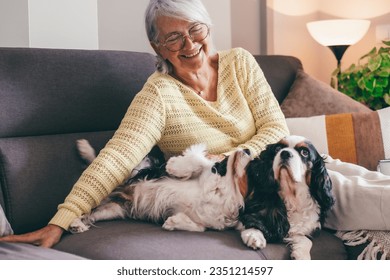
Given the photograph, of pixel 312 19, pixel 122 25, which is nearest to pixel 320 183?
pixel 122 25

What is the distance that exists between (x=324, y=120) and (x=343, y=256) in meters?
0.61

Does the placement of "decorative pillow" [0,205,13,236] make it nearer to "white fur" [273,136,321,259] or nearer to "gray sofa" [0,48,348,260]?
"gray sofa" [0,48,348,260]

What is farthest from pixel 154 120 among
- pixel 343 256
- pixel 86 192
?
pixel 343 256

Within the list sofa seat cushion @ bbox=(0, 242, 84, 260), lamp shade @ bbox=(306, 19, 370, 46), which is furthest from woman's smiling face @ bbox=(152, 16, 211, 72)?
lamp shade @ bbox=(306, 19, 370, 46)

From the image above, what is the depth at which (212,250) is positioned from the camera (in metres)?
1.25

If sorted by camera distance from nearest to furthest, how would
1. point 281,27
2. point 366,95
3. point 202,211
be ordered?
point 202,211 → point 366,95 → point 281,27

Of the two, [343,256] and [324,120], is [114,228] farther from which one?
[324,120]

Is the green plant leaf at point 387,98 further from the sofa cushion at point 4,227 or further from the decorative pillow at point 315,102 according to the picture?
the sofa cushion at point 4,227

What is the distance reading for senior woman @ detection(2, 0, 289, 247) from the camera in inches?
59.3

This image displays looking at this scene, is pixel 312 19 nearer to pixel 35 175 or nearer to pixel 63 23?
pixel 63 23

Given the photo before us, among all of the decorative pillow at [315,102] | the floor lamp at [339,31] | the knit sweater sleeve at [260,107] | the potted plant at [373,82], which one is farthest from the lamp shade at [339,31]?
the knit sweater sleeve at [260,107]

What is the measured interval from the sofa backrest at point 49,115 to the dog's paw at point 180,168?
0.32 metres

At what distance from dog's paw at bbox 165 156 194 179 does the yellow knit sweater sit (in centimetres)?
11
